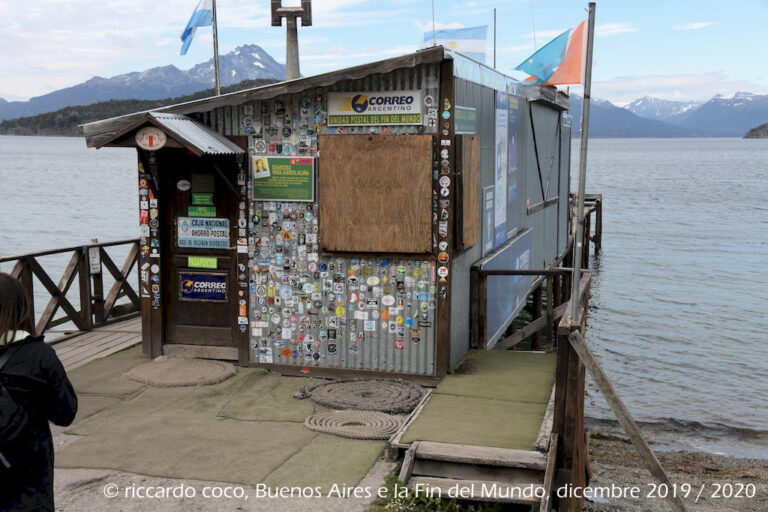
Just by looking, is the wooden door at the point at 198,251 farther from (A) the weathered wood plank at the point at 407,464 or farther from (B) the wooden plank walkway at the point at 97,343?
(A) the weathered wood plank at the point at 407,464

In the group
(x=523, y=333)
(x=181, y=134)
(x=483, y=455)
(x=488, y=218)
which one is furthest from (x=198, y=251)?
(x=523, y=333)

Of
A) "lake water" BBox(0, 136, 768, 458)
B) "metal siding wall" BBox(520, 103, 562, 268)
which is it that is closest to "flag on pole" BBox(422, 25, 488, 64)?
"metal siding wall" BBox(520, 103, 562, 268)

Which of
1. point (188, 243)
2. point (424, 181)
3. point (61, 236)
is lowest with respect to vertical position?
point (61, 236)

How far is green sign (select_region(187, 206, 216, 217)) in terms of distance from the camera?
9.59 m

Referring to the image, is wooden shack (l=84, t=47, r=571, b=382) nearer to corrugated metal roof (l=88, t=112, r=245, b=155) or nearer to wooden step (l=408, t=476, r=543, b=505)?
corrugated metal roof (l=88, t=112, r=245, b=155)

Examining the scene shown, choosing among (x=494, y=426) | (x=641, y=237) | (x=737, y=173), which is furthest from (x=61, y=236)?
(x=737, y=173)

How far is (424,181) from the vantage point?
28.9 feet

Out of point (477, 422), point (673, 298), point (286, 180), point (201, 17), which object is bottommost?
point (673, 298)

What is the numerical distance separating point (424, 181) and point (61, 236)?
35.6 metres

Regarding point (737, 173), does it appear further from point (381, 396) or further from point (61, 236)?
point (381, 396)

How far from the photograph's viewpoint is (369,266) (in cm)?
917

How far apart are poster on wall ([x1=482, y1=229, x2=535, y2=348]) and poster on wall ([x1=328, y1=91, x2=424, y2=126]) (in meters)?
2.72

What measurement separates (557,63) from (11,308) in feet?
30.5

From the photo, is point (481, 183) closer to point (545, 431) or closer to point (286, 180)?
point (286, 180)
